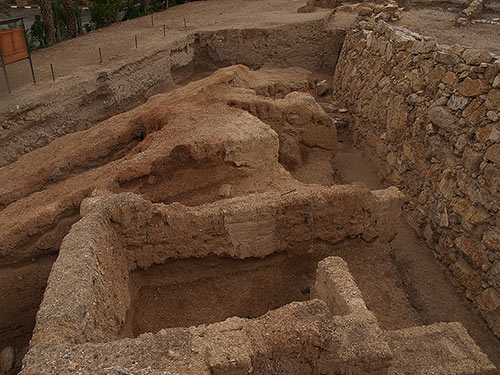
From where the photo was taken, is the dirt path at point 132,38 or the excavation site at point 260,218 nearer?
the excavation site at point 260,218

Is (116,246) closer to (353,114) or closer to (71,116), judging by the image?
(71,116)

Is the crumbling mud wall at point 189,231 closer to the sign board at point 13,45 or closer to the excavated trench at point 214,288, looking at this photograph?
the excavated trench at point 214,288

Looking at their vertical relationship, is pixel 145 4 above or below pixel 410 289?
above

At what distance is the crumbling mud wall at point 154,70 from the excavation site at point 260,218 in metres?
0.05

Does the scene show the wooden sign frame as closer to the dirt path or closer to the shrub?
the dirt path

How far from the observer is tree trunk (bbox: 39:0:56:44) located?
1314 centimetres

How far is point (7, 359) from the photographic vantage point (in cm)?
561

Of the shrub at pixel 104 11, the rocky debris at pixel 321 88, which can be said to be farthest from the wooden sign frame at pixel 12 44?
the rocky debris at pixel 321 88

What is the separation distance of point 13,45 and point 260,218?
6.72 meters

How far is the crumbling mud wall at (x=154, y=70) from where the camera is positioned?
29.6ft

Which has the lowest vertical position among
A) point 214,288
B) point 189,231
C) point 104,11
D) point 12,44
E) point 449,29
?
point 214,288

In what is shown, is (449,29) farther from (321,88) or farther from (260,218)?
(260,218)

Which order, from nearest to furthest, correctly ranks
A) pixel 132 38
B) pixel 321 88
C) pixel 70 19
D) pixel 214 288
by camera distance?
pixel 214 288
pixel 321 88
pixel 132 38
pixel 70 19

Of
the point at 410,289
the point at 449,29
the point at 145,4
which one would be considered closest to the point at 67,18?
the point at 145,4
